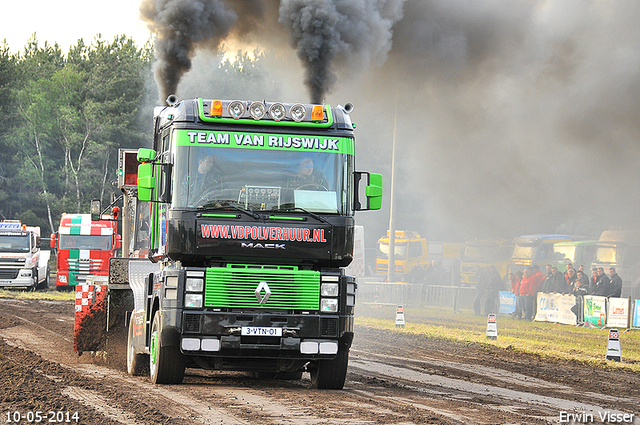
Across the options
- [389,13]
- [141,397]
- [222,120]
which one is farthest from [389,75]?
[141,397]

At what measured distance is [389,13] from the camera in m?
19.6

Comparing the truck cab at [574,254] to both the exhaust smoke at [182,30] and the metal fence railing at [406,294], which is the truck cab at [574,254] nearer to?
the metal fence railing at [406,294]

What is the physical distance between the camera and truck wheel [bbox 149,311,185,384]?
9.69m

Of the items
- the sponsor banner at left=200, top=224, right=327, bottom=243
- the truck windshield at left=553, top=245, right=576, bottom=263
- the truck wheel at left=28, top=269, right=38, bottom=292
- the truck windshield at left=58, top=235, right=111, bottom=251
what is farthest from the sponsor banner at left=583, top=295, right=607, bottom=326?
the truck wheel at left=28, top=269, right=38, bottom=292

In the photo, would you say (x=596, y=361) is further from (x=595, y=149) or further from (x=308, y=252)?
(x=595, y=149)

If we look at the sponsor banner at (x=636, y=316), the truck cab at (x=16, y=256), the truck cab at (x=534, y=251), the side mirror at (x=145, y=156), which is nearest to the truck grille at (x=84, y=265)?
the truck cab at (x=16, y=256)

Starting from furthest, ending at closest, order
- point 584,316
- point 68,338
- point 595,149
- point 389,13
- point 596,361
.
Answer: point 595,149 < point 584,316 < point 389,13 < point 68,338 < point 596,361

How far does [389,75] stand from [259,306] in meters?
17.0

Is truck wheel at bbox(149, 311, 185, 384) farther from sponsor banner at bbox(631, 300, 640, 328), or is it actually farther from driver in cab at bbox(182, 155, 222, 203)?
sponsor banner at bbox(631, 300, 640, 328)

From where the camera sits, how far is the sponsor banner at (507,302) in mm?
28047

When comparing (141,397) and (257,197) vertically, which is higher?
(257,197)

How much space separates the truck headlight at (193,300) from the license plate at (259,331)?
1.88 ft

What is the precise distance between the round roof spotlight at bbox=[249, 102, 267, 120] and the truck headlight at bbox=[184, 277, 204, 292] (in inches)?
79.5

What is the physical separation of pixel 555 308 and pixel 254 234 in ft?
57.5
